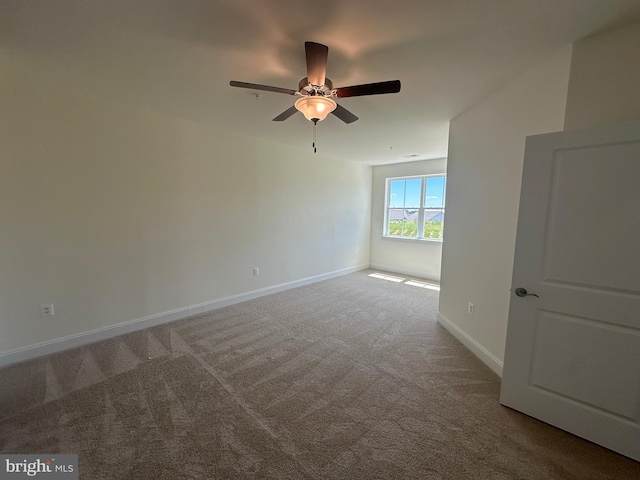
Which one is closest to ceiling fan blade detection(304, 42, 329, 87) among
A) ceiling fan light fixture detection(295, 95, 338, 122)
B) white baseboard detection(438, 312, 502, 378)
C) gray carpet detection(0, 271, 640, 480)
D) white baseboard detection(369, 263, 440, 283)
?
ceiling fan light fixture detection(295, 95, 338, 122)

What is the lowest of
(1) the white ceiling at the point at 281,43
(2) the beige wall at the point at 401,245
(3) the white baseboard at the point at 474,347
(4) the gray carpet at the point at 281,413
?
(4) the gray carpet at the point at 281,413

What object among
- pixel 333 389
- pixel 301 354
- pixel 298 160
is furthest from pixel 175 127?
pixel 333 389

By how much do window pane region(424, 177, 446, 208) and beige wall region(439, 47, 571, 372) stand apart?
244cm

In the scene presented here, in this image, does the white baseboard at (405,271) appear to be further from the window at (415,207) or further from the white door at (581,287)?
the white door at (581,287)

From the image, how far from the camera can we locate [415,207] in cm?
605

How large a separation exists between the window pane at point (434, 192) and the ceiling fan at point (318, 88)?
13.5 ft

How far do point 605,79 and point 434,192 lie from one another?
4.09 metres

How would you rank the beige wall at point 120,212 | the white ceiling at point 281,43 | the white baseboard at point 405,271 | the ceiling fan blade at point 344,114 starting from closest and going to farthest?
the white ceiling at point 281,43 → the ceiling fan blade at point 344,114 → the beige wall at point 120,212 → the white baseboard at point 405,271

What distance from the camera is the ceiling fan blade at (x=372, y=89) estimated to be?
5.59ft

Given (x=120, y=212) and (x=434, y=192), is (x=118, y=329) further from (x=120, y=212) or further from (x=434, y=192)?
(x=434, y=192)

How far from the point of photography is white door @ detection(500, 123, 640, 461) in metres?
1.53

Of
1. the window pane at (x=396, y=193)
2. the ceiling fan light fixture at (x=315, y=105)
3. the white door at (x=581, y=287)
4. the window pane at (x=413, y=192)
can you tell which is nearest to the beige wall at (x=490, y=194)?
the white door at (x=581, y=287)

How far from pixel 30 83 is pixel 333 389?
148 inches

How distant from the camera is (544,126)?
1987 millimetres
